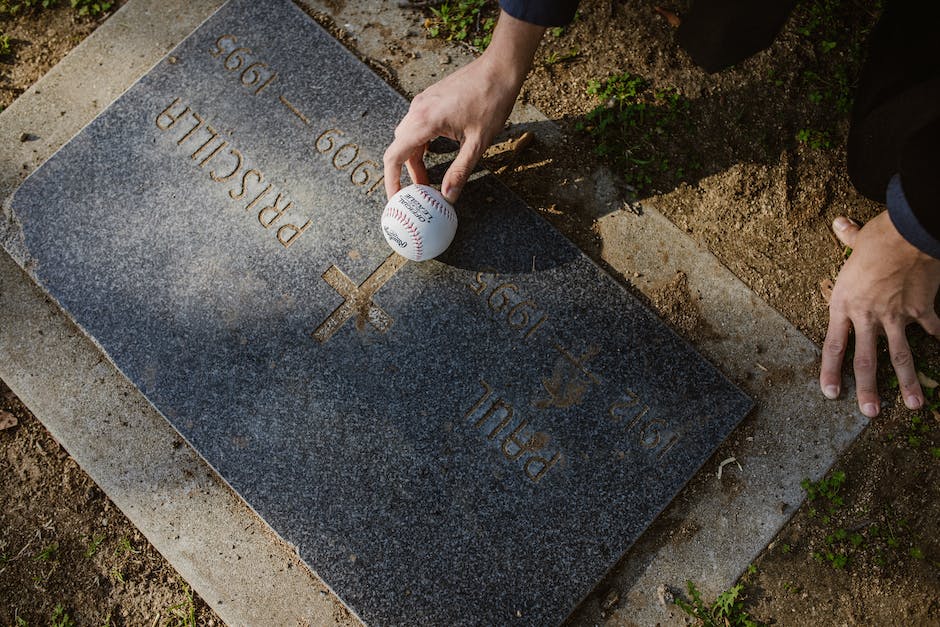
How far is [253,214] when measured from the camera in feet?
7.66

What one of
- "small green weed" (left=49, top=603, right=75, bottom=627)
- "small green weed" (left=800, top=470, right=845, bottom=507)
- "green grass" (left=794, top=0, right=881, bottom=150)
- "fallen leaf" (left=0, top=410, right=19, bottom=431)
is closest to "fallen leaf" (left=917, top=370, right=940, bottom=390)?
"small green weed" (left=800, top=470, right=845, bottom=507)

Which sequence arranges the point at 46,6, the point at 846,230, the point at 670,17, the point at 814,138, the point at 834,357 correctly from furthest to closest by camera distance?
1. the point at 46,6
2. the point at 670,17
3. the point at 814,138
4. the point at 846,230
5. the point at 834,357

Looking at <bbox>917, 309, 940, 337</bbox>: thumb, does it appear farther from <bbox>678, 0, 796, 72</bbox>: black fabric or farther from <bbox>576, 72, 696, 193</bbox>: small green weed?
<bbox>678, 0, 796, 72</bbox>: black fabric

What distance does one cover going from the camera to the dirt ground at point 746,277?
2.15 metres

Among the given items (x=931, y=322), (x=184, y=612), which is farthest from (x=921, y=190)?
(x=184, y=612)

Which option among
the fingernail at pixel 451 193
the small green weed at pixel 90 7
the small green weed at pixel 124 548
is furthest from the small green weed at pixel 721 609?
the small green weed at pixel 90 7

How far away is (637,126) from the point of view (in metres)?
2.45

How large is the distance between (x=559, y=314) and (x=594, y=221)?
410 millimetres

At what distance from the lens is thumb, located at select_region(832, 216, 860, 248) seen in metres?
2.30

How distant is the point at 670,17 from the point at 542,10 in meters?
0.96

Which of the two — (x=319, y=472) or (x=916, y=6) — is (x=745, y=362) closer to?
(x=916, y=6)

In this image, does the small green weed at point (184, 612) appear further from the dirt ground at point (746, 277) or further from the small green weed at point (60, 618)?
the small green weed at point (60, 618)

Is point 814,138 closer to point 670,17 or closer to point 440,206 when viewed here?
point 670,17

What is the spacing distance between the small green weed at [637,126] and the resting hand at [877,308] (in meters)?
0.67
